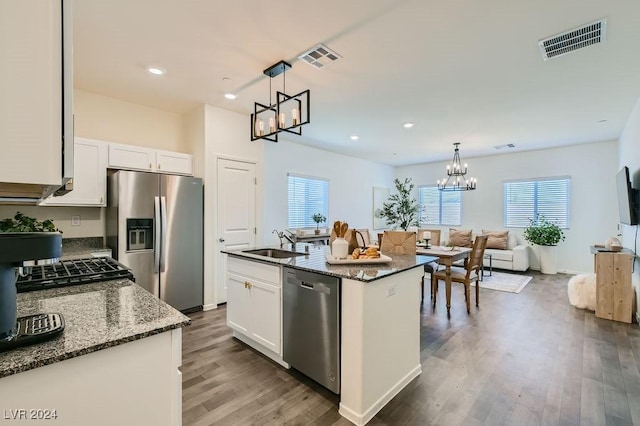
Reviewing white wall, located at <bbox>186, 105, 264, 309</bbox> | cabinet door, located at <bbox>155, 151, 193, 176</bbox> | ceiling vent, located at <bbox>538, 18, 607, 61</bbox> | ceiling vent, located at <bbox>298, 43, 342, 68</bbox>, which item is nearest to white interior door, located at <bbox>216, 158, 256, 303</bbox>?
white wall, located at <bbox>186, 105, 264, 309</bbox>

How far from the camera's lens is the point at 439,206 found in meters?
8.30

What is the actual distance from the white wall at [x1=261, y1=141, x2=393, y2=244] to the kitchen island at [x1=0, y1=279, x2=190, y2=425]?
14.4 feet

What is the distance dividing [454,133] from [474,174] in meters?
2.90

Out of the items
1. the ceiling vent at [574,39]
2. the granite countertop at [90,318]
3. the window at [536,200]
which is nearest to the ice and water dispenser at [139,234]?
the granite countertop at [90,318]

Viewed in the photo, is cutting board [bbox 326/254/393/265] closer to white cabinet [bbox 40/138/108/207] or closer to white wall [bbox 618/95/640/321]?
white cabinet [bbox 40/138/108/207]

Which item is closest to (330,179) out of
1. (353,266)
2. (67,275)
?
(353,266)

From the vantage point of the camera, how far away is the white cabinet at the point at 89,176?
327cm

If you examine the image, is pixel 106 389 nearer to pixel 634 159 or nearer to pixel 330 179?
pixel 634 159

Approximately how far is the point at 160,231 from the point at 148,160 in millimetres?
963

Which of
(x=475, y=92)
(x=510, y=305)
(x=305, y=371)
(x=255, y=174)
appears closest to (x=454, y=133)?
(x=475, y=92)

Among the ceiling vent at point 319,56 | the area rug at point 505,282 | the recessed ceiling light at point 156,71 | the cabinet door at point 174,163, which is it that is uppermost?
the recessed ceiling light at point 156,71

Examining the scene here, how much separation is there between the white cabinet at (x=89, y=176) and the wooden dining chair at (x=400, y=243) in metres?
3.31

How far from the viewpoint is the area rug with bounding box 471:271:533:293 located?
5.09m

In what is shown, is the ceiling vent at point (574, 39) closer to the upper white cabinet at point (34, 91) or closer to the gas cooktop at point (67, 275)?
the upper white cabinet at point (34, 91)
